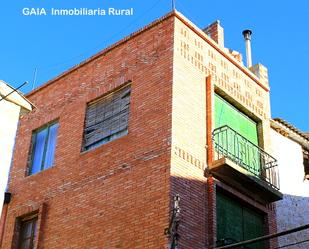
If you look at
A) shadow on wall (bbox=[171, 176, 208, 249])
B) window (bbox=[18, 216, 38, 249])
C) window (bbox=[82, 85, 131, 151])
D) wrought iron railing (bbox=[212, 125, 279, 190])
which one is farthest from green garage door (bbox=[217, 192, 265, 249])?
window (bbox=[18, 216, 38, 249])

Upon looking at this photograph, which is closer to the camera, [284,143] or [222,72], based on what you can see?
[222,72]

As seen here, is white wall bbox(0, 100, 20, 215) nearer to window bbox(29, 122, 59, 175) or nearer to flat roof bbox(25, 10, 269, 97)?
window bbox(29, 122, 59, 175)

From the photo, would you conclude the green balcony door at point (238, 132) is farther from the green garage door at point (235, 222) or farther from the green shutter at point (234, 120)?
the green garage door at point (235, 222)

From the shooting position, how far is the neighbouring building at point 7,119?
1244 cm

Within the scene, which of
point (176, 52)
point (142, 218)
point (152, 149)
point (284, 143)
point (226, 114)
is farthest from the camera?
point (284, 143)

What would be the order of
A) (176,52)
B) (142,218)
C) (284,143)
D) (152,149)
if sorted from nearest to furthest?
(142,218) → (152,149) → (176,52) → (284,143)

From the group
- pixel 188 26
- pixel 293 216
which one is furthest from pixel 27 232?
pixel 293 216

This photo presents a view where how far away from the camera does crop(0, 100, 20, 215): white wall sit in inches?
486

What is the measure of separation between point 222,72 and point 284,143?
3.25m

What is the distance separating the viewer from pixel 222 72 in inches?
578

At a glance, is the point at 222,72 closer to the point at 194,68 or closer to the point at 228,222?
A: the point at 194,68

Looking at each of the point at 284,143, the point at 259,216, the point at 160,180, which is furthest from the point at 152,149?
the point at 284,143

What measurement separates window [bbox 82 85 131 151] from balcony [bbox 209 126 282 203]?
86.9 inches

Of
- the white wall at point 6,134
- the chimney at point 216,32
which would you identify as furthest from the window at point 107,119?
the chimney at point 216,32
